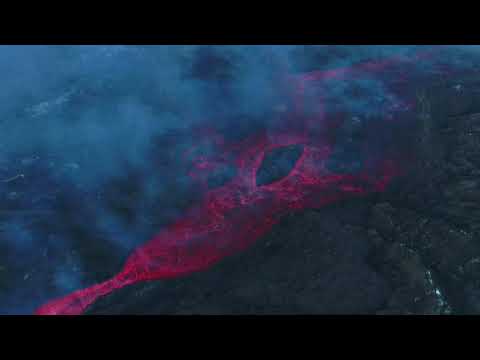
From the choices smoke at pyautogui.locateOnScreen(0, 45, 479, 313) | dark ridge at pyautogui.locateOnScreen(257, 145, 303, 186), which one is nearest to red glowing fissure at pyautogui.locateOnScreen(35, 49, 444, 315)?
dark ridge at pyautogui.locateOnScreen(257, 145, 303, 186)

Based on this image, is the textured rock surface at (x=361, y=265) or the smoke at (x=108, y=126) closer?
the textured rock surface at (x=361, y=265)

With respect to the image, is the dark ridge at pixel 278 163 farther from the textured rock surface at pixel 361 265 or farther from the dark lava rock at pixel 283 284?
the dark lava rock at pixel 283 284

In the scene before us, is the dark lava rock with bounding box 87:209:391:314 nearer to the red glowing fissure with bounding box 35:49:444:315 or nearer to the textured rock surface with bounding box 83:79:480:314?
the textured rock surface with bounding box 83:79:480:314

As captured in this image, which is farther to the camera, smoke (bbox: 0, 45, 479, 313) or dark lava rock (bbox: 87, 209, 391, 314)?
smoke (bbox: 0, 45, 479, 313)

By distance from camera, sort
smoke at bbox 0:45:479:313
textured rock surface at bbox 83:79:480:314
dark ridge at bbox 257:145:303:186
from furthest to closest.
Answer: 1. dark ridge at bbox 257:145:303:186
2. smoke at bbox 0:45:479:313
3. textured rock surface at bbox 83:79:480:314

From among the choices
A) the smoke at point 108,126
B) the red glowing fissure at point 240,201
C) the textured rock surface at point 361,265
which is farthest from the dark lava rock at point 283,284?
the smoke at point 108,126

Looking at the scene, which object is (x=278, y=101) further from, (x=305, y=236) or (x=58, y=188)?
(x=58, y=188)
